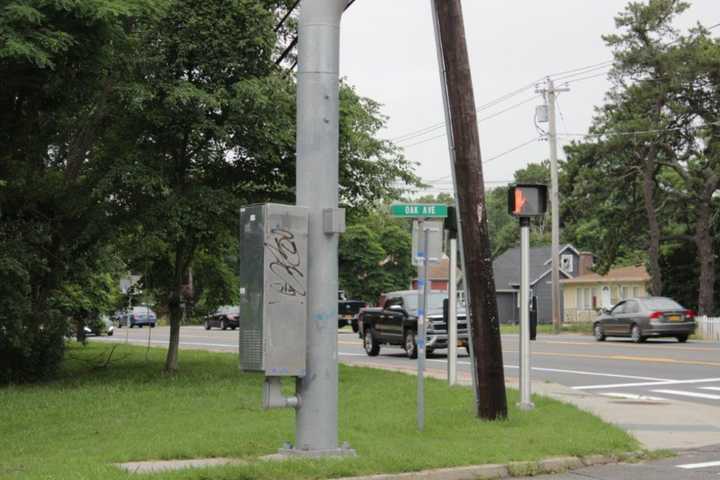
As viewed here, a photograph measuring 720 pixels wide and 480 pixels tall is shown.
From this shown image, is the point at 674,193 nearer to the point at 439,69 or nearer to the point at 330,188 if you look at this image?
the point at 439,69

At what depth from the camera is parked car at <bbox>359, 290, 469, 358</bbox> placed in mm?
27578

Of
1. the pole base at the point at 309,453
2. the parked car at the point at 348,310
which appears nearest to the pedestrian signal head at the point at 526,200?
the pole base at the point at 309,453

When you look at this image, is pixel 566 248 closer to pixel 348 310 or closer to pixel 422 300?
pixel 348 310

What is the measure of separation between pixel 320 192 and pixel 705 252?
129 feet

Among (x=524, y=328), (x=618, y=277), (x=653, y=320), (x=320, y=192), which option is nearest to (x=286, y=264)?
(x=320, y=192)

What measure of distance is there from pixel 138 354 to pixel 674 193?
91.0 feet

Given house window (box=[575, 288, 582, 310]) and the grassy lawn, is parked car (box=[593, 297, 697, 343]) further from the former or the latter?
house window (box=[575, 288, 582, 310])

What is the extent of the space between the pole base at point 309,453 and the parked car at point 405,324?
16730mm

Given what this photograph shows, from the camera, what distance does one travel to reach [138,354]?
30.8 m

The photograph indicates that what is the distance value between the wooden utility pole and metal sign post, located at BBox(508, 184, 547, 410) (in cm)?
142

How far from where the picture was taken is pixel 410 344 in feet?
92.7

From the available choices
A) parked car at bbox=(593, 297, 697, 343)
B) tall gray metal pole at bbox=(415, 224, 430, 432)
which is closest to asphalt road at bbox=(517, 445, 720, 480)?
tall gray metal pole at bbox=(415, 224, 430, 432)

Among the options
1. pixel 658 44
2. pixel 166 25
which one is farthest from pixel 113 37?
pixel 658 44

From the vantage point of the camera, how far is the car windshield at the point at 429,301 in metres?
27.8
